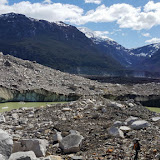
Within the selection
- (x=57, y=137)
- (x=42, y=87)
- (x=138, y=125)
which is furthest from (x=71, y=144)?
(x=42, y=87)

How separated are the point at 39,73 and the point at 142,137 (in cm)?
3030

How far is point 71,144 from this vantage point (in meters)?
10.7

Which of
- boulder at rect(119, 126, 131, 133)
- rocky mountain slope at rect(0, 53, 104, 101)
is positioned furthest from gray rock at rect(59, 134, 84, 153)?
rocky mountain slope at rect(0, 53, 104, 101)

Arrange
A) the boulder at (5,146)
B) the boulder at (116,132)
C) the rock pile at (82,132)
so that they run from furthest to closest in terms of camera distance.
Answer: the boulder at (116,132) < the rock pile at (82,132) < the boulder at (5,146)

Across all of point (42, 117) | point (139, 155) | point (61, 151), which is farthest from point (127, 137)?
point (42, 117)

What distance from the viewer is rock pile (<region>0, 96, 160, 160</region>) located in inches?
383

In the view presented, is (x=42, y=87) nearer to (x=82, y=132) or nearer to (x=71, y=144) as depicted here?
(x=82, y=132)

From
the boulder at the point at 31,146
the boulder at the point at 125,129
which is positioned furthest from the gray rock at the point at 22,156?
the boulder at the point at 125,129

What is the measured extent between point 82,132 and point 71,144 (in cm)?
202

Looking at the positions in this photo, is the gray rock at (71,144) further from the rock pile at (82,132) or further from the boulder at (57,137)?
the boulder at (57,137)

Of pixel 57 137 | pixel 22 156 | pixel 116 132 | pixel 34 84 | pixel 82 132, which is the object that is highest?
pixel 34 84

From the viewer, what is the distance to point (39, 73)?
3944 cm

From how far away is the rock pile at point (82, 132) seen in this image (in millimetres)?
9734

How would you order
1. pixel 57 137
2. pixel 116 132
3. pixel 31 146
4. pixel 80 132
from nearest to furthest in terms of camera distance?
pixel 31 146 → pixel 116 132 → pixel 57 137 → pixel 80 132
